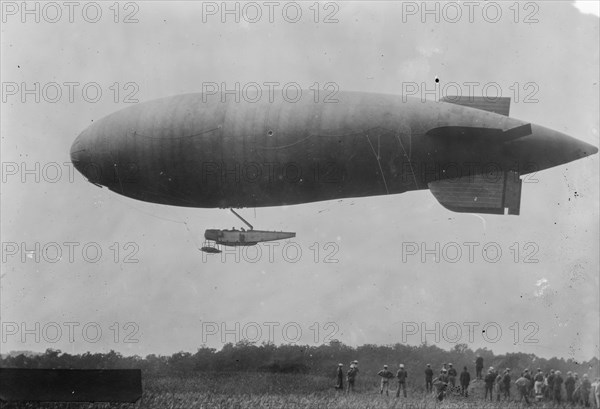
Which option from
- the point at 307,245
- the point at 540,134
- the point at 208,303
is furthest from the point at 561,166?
the point at 208,303

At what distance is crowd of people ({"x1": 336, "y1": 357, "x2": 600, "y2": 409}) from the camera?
9383 mm

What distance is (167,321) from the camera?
33.8ft

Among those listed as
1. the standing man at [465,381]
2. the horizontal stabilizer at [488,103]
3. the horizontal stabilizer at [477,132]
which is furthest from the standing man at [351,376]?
Result: the horizontal stabilizer at [488,103]

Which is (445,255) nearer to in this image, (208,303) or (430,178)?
(430,178)

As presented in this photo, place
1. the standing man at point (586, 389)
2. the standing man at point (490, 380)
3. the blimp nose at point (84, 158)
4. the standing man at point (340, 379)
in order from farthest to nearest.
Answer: the blimp nose at point (84, 158) < the standing man at point (340, 379) < the standing man at point (490, 380) < the standing man at point (586, 389)

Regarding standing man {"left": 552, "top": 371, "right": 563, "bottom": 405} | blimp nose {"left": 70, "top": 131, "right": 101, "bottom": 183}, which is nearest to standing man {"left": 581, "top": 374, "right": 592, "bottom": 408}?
standing man {"left": 552, "top": 371, "right": 563, "bottom": 405}

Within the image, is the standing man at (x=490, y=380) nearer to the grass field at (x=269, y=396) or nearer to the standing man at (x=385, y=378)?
the grass field at (x=269, y=396)

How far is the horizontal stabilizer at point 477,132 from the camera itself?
8766 mm

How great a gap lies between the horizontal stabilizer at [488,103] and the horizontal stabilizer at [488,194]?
1.10 m

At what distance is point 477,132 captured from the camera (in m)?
8.89

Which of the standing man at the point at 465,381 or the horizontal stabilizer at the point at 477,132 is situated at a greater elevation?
the horizontal stabilizer at the point at 477,132

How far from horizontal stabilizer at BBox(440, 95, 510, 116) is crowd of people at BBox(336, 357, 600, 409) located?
13.6ft

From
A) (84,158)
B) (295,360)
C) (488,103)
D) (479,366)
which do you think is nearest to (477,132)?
(488,103)

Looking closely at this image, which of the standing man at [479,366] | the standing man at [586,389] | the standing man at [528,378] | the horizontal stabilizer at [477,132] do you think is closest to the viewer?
the horizontal stabilizer at [477,132]
